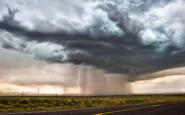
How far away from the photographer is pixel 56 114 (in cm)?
1738

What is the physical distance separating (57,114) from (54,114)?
0.67 feet

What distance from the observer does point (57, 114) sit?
17391mm

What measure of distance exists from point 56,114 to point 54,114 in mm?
137

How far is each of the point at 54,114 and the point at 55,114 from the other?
0.07 meters

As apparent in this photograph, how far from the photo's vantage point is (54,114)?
17375mm

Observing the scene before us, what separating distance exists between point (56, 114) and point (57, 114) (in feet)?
0.22

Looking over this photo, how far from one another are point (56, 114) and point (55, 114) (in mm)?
68

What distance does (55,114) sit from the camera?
17.4 m

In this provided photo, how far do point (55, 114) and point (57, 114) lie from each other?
0.14 metres
